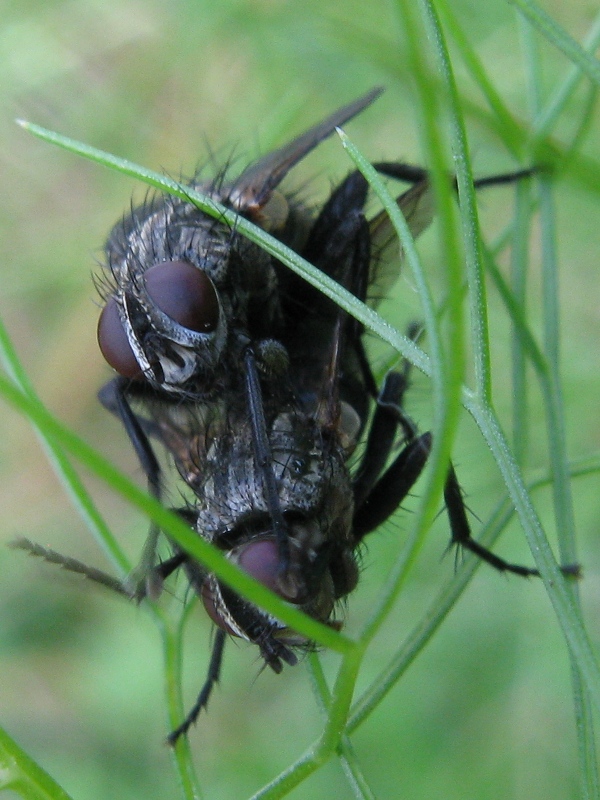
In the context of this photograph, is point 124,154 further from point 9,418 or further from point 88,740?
point 88,740

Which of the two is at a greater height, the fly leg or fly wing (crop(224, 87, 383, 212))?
fly wing (crop(224, 87, 383, 212))

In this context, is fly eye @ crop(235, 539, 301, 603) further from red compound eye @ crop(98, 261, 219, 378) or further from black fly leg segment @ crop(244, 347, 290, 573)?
red compound eye @ crop(98, 261, 219, 378)

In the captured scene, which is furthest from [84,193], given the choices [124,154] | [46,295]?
[124,154]

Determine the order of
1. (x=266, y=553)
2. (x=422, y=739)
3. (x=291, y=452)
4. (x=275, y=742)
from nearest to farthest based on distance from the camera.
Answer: (x=266, y=553) → (x=291, y=452) → (x=422, y=739) → (x=275, y=742)

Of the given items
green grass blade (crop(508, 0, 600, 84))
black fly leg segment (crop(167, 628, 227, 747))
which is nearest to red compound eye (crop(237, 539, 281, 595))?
black fly leg segment (crop(167, 628, 227, 747))

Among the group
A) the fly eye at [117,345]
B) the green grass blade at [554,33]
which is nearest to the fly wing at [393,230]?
the fly eye at [117,345]

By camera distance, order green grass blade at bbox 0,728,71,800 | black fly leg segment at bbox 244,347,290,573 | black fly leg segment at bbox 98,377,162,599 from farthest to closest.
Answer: black fly leg segment at bbox 98,377,162,599 → black fly leg segment at bbox 244,347,290,573 → green grass blade at bbox 0,728,71,800
